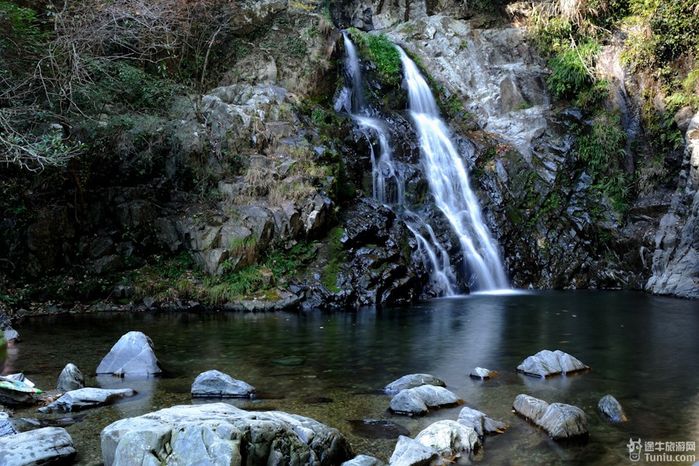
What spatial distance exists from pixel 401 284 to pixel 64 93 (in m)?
8.45

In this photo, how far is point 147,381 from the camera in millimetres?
7133

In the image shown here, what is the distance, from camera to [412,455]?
4512 mm

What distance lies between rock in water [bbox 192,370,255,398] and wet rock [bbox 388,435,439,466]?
236 centimetres

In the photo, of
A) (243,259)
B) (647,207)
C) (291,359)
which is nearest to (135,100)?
(243,259)

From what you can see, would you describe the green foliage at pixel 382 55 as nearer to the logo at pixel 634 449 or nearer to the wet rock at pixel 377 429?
the wet rock at pixel 377 429

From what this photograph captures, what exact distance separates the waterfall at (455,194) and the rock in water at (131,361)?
1038 centimetres

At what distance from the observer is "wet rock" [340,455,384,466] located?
4.40 meters

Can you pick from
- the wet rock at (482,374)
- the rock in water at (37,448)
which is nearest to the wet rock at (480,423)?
the wet rock at (482,374)

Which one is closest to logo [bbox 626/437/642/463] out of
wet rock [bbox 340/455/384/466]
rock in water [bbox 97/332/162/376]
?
wet rock [bbox 340/455/384/466]

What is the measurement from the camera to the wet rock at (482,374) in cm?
723

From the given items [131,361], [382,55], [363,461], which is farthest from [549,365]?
[382,55]

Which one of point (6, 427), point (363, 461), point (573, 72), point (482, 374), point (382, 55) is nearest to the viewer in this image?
point (363, 461)

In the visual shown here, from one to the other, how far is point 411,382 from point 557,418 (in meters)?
1.87

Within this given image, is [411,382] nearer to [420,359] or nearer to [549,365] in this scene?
[420,359]
